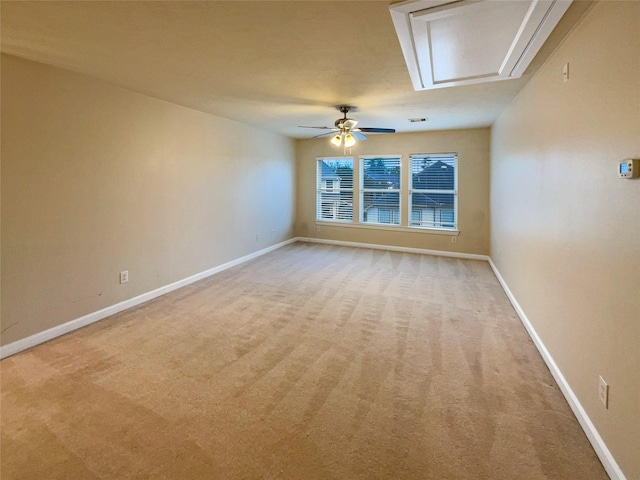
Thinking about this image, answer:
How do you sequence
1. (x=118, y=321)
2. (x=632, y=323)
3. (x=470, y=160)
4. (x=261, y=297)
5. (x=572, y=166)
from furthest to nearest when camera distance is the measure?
(x=470, y=160), (x=261, y=297), (x=118, y=321), (x=572, y=166), (x=632, y=323)

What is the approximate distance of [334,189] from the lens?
7266 mm

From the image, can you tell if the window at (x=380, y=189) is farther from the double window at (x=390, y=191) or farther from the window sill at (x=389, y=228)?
the window sill at (x=389, y=228)

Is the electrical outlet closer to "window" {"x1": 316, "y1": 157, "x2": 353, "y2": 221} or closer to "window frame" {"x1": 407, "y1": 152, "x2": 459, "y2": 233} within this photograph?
"window frame" {"x1": 407, "y1": 152, "x2": 459, "y2": 233}

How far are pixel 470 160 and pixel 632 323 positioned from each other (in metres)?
5.07

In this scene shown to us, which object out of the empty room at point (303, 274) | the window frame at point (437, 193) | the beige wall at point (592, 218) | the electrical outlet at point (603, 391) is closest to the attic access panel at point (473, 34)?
the empty room at point (303, 274)

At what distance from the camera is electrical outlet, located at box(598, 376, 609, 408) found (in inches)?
62.1

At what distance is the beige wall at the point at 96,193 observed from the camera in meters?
2.62

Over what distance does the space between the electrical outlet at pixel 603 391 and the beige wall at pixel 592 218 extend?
0.05 meters

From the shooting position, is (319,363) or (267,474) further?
(319,363)

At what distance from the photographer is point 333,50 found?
7.95 feet

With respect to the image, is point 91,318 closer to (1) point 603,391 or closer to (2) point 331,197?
(1) point 603,391

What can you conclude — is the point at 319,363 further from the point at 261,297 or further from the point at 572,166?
the point at 572,166

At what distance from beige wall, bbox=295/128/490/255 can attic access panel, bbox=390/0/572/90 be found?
314cm

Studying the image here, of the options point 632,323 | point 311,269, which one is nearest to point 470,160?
point 311,269
